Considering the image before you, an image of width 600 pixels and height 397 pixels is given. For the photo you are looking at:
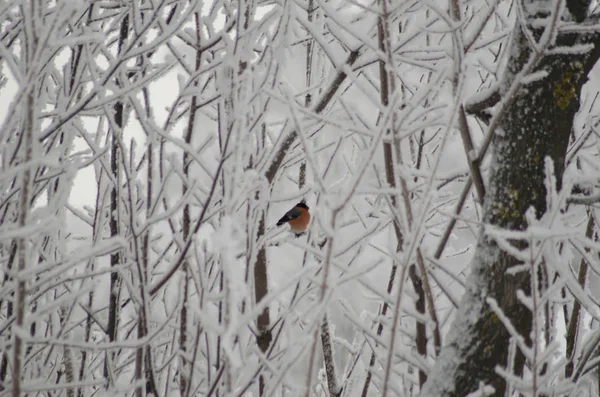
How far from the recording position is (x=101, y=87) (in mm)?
1482

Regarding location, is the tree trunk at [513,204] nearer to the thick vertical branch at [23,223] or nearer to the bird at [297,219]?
the thick vertical branch at [23,223]

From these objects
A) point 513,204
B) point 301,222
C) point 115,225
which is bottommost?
point 513,204

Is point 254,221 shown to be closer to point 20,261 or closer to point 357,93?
point 20,261

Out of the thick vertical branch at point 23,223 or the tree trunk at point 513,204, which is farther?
the tree trunk at point 513,204

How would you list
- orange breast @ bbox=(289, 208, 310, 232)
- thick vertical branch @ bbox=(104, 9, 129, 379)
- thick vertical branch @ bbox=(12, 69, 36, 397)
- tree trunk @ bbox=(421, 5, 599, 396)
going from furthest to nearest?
orange breast @ bbox=(289, 208, 310, 232), thick vertical branch @ bbox=(104, 9, 129, 379), tree trunk @ bbox=(421, 5, 599, 396), thick vertical branch @ bbox=(12, 69, 36, 397)

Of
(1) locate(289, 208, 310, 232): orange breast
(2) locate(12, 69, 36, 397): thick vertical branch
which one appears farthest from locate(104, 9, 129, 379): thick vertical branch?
(1) locate(289, 208, 310, 232): orange breast

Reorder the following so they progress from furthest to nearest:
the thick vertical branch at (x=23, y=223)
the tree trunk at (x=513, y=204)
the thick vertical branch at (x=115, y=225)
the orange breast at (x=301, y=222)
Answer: the orange breast at (x=301, y=222) < the thick vertical branch at (x=115, y=225) < the tree trunk at (x=513, y=204) < the thick vertical branch at (x=23, y=223)

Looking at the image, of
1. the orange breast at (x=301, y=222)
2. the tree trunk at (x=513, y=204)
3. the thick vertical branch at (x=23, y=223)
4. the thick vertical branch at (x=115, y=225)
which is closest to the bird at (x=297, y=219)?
the orange breast at (x=301, y=222)

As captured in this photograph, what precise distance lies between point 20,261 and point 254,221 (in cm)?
65

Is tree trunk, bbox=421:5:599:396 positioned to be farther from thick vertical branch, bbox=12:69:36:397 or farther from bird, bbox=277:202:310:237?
bird, bbox=277:202:310:237

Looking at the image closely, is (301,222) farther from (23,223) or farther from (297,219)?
(23,223)

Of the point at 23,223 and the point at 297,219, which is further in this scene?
the point at 297,219

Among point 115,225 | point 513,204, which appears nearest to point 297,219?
point 115,225

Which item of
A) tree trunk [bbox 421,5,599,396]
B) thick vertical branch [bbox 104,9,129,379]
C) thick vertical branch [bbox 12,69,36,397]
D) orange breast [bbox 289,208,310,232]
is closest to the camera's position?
thick vertical branch [bbox 12,69,36,397]
